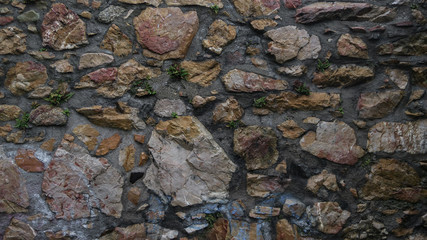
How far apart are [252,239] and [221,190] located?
39 centimetres

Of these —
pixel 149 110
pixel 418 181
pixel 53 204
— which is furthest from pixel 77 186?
pixel 418 181

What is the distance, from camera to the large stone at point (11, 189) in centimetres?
197

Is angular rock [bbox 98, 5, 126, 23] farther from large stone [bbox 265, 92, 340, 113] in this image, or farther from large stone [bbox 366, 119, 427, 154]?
large stone [bbox 366, 119, 427, 154]

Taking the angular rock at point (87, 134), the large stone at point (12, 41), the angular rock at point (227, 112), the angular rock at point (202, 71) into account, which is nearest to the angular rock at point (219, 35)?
the angular rock at point (202, 71)

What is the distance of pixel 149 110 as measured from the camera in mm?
2135

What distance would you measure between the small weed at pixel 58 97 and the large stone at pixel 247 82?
1.03 meters

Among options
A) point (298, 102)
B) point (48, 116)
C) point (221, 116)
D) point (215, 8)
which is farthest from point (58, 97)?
point (298, 102)


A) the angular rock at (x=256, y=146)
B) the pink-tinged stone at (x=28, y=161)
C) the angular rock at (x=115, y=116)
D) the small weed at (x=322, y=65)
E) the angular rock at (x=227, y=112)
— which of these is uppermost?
the small weed at (x=322, y=65)

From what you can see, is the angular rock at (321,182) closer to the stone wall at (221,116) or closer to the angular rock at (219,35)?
the stone wall at (221,116)

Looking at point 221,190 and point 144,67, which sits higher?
point 144,67

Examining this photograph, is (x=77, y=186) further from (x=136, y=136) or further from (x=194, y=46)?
(x=194, y=46)

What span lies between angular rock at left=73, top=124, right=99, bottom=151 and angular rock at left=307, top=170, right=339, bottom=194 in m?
1.45

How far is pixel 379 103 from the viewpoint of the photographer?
2186mm

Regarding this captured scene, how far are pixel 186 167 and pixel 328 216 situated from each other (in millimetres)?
1012
